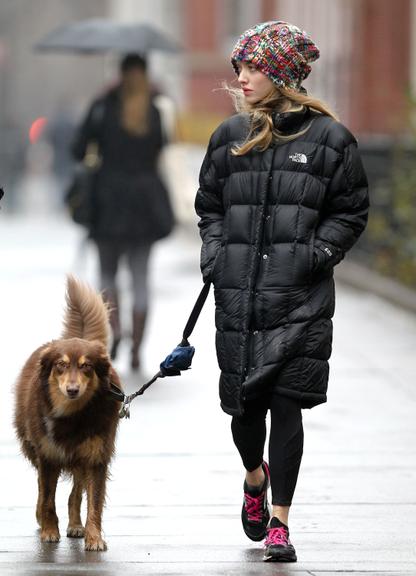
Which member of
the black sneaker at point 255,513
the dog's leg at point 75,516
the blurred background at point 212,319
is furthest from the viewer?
the blurred background at point 212,319

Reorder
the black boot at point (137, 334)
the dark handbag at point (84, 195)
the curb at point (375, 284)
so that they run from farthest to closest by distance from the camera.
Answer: the curb at point (375, 284) → the dark handbag at point (84, 195) → the black boot at point (137, 334)

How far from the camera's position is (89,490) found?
6590 millimetres

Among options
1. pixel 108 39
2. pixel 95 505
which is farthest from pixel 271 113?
pixel 108 39

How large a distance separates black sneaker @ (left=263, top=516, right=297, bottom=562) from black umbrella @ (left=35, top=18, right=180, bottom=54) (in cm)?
854

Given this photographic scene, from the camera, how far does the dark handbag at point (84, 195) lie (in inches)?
460

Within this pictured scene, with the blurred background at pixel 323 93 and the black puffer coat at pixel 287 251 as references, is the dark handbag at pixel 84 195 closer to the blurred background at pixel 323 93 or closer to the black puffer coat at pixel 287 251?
the blurred background at pixel 323 93

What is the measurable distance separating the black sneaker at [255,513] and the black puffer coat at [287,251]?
412 mm

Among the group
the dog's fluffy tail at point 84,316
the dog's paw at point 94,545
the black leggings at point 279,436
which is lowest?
the dog's paw at point 94,545

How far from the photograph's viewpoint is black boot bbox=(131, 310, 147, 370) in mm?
11531

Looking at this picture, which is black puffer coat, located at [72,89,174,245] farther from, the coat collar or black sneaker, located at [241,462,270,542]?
the coat collar

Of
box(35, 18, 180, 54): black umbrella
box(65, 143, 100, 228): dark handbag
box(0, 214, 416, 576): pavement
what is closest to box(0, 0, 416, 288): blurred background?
box(35, 18, 180, 54): black umbrella

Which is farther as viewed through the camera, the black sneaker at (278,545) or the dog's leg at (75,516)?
the dog's leg at (75,516)

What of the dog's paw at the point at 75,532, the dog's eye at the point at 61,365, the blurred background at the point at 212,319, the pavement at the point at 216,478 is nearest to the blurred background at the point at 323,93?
the blurred background at the point at 212,319

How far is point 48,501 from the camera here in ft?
21.9
